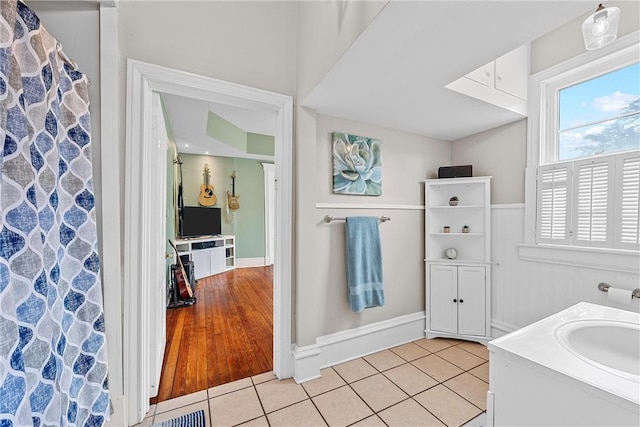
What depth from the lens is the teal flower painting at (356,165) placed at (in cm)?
216

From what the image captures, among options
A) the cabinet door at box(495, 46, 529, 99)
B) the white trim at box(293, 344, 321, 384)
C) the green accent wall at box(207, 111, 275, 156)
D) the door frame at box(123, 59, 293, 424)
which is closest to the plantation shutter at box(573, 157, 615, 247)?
the cabinet door at box(495, 46, 529, 99)

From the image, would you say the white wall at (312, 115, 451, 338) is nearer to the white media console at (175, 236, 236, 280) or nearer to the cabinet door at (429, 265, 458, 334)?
the cabinet door at (429, 265, 458, 334)

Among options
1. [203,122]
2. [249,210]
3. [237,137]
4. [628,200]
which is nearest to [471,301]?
[628,200]

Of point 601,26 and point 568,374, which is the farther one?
point 601,26

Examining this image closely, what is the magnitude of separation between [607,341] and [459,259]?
1338 mm

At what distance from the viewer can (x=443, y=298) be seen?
2.49 m

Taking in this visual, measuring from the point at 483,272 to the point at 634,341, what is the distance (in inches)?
47.9

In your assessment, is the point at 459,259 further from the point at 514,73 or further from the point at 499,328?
the point at 514,73

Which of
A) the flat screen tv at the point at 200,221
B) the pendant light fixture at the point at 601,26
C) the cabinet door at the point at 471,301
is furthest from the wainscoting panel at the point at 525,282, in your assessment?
the flat screen tv at the point at 200,221

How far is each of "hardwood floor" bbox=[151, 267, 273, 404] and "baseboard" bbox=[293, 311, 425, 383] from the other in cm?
34

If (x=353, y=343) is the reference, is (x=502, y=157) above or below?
above

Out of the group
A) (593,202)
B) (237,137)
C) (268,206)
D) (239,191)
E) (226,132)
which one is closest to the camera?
(593,202)

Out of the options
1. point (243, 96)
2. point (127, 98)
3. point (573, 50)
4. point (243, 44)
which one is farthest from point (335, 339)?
point (573, 50)

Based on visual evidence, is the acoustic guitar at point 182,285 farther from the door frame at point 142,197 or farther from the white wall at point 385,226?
the white wall at point 385,226
